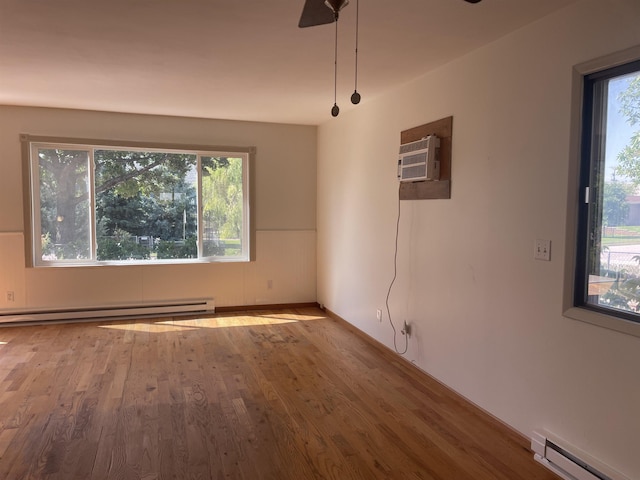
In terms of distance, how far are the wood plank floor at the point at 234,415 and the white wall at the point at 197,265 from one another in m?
0.75

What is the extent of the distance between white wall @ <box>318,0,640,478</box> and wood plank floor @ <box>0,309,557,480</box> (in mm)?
327

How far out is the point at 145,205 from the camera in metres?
5.38

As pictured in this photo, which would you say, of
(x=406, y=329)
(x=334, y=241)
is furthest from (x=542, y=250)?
(x=334, y=241)

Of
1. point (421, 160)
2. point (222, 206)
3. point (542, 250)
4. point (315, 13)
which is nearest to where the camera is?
point (315, 13)

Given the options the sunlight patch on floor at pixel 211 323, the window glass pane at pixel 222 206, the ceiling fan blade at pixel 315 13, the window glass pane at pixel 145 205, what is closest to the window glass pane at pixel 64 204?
the window glass pane at pixel 145 205

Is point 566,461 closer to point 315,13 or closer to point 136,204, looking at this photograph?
point 315,13

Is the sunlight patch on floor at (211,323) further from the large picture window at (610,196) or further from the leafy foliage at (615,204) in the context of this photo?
the leafy foliage at (615,204)

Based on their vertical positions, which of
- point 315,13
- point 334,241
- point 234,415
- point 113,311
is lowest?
point 234,415

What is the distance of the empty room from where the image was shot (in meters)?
2.23

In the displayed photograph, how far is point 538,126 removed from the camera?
8.06ft

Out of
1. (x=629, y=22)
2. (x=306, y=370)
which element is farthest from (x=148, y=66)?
(x=629, y=22)

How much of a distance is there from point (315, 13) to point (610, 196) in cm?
158

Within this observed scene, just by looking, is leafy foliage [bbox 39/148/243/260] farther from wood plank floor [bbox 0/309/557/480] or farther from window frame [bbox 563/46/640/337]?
window frame [bbox 563/46/640/337]

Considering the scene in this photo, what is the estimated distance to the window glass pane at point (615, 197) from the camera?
6.67 feet
